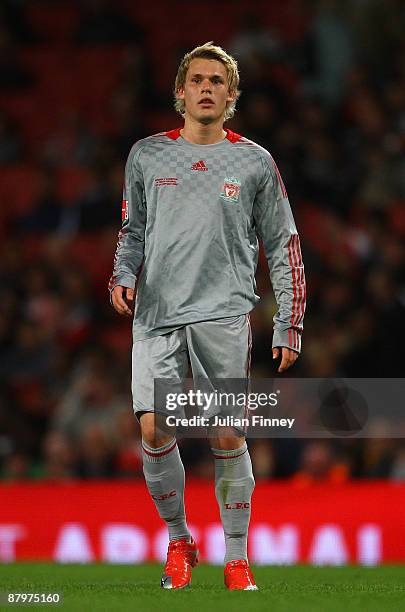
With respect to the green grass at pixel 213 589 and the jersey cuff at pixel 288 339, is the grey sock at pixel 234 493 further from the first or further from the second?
the jersey cuff at pixel 288 339

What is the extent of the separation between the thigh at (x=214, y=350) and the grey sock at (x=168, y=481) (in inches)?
13.5

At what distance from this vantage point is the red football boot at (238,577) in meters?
5.38

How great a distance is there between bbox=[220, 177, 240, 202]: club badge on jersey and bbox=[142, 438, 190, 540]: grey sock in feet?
3.47

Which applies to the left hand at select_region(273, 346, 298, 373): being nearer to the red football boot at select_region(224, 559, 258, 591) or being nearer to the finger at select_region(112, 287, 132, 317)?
the finger at select_region(112, 287, 132, 317)

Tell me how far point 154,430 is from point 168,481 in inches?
10.2

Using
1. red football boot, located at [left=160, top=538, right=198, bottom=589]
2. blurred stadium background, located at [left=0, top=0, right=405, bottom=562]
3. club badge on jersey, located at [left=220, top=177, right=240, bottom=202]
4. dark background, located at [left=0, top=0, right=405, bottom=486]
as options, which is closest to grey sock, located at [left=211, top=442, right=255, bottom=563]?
red football boot, located at [left=160, top=538, right=198, bottom=589]

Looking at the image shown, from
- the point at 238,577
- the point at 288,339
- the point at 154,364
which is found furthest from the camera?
the point at 288,339

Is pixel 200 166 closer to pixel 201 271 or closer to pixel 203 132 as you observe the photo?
pixel 203 132

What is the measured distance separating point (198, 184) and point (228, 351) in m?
0.72

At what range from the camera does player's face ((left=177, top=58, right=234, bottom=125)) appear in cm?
562

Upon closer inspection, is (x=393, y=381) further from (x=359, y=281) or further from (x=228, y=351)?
(x=228, y=351)

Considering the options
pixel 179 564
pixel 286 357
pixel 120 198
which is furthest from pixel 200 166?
pixel 120 198

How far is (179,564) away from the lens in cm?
555

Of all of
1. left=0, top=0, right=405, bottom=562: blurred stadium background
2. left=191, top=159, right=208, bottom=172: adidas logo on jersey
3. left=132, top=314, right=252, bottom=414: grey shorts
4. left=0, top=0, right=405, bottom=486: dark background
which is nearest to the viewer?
left=132, top=314, right=252, bottom=414: grey shorts
